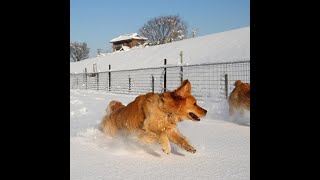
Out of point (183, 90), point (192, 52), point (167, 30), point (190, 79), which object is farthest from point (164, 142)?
point (167, 30)

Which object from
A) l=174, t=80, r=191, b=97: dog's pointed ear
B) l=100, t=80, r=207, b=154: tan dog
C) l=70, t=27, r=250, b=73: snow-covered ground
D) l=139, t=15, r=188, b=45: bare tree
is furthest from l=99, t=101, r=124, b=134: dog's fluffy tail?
l=139, t=15, r=188, b=45: bare tree

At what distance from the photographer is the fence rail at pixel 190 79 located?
8938 mm

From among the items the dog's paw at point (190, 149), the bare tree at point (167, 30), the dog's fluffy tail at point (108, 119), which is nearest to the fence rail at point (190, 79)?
the dog's fluffy tail at point (108, 119)

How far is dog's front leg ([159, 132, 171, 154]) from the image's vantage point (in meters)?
3.23

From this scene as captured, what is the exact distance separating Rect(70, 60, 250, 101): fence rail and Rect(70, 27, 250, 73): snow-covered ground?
11.7 feet

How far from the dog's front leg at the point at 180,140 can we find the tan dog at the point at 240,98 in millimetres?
2416

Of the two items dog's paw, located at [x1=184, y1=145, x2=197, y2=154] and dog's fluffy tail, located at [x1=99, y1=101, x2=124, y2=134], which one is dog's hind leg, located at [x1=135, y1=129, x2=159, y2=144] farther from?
dog's fluffy tail, located at [x1=99, y1=101, x2=124, y2=134]

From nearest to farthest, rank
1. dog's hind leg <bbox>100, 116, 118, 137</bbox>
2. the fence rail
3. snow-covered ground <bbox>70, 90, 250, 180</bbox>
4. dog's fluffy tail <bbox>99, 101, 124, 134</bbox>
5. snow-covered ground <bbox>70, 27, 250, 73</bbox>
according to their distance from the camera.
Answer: snow-covered ground <bbox>70, 90, 250, 180</bbox> → dog's hind leg <bbox>100, 116, 118, 137</bbox> → dog's fluffy tail <bbox>99, 101, 124, 134</bbox> → the fence rail → snow-covered ground <bbox>70, 27, 250, 73</bbox>

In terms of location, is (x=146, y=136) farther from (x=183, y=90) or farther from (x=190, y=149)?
(x=183, y=90)
